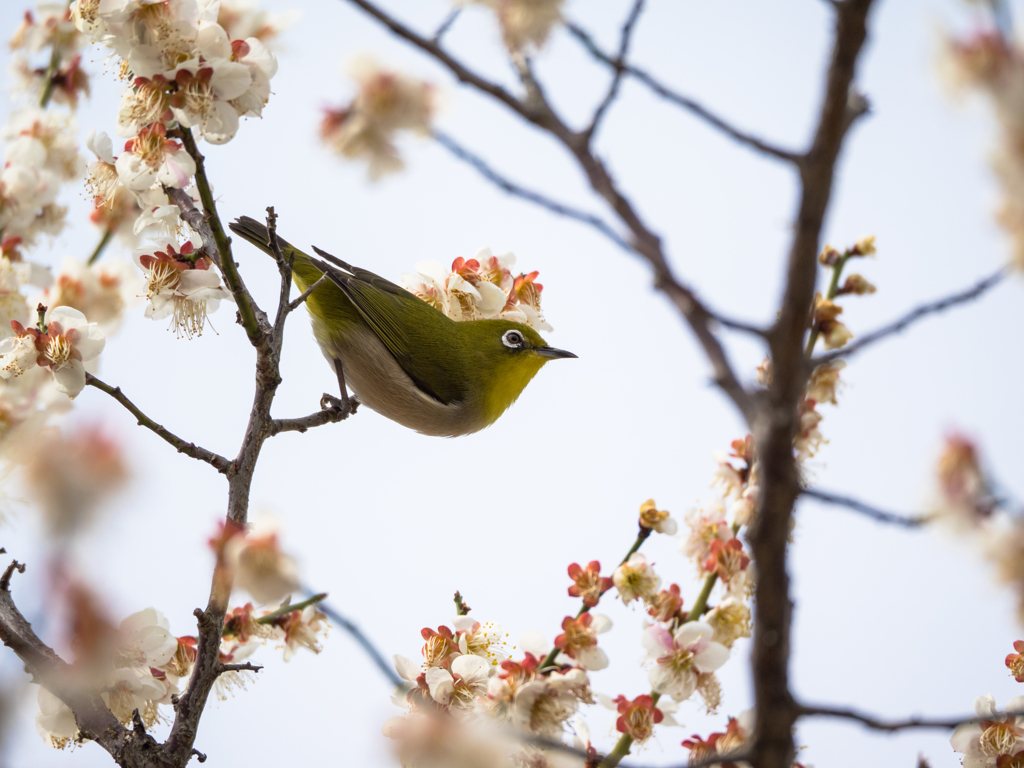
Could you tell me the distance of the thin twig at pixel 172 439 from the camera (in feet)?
9.79

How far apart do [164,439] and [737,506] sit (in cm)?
208

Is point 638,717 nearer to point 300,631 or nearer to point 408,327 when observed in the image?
point 300,631

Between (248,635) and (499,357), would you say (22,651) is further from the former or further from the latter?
(499,357)

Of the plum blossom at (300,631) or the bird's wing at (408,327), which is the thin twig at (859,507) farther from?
the bird's wing at (408,327)

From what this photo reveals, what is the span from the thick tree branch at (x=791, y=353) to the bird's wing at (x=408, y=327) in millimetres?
3759

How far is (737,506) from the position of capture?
297 cm

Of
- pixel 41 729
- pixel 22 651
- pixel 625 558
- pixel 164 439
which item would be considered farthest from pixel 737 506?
pixel 41 729

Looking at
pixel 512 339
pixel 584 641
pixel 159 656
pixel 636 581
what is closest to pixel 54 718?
pixel 159 656

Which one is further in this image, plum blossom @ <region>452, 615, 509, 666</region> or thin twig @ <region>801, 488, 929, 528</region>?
plum blossom @ <region>452, 615, 509, 666</region>

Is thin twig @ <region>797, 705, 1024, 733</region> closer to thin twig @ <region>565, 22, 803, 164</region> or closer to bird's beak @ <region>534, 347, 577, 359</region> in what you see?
thin twig @ <region>565, 22, 803, 164</region>

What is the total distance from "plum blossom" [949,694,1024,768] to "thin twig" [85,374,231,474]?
2.72 m

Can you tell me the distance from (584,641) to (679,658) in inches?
13.1

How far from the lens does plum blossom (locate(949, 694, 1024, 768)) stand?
2.83m

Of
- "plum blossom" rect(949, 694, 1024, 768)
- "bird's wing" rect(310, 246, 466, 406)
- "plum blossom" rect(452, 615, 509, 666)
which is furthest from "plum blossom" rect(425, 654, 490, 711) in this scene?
"bird's wing" rect(310, 246, 466, 406)
